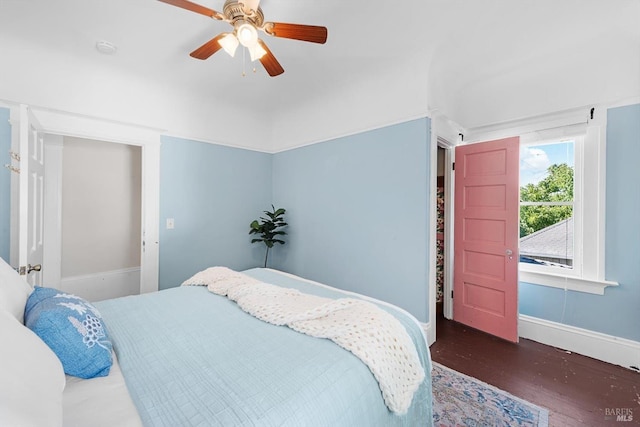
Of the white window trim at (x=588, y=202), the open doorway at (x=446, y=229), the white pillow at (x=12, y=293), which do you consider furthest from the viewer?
the open doorway at (x=446, y=229)

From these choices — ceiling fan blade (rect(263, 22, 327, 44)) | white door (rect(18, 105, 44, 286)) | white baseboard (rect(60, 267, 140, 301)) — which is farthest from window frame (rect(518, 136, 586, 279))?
white baseboard (rect(60, 267, 140, 301))

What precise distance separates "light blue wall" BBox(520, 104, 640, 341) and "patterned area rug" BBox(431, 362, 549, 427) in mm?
1178

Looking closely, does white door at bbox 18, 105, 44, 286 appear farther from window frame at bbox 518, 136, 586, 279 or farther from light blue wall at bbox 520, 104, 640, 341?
light blue wall at bbox 520, 104, 640, 341

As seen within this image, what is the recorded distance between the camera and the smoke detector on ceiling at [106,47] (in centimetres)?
213

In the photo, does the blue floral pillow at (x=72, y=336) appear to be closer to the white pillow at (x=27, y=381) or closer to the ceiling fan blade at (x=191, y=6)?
the white pillow at (x=27, y=381)

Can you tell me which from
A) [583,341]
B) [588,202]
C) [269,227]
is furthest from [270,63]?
[583,341]

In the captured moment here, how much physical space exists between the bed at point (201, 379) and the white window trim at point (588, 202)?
2053mm

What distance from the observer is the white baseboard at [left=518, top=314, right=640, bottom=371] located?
2.11 m

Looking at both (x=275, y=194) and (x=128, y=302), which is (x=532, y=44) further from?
(x=128, y=302)

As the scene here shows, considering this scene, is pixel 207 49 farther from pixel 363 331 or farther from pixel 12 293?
pixel 363 331

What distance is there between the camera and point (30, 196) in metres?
1.87

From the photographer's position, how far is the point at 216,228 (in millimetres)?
3312

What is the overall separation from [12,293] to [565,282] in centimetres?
371

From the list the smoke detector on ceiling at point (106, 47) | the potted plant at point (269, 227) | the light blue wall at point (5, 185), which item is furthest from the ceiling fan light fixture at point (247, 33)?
the potted plant at point (269, 227)
